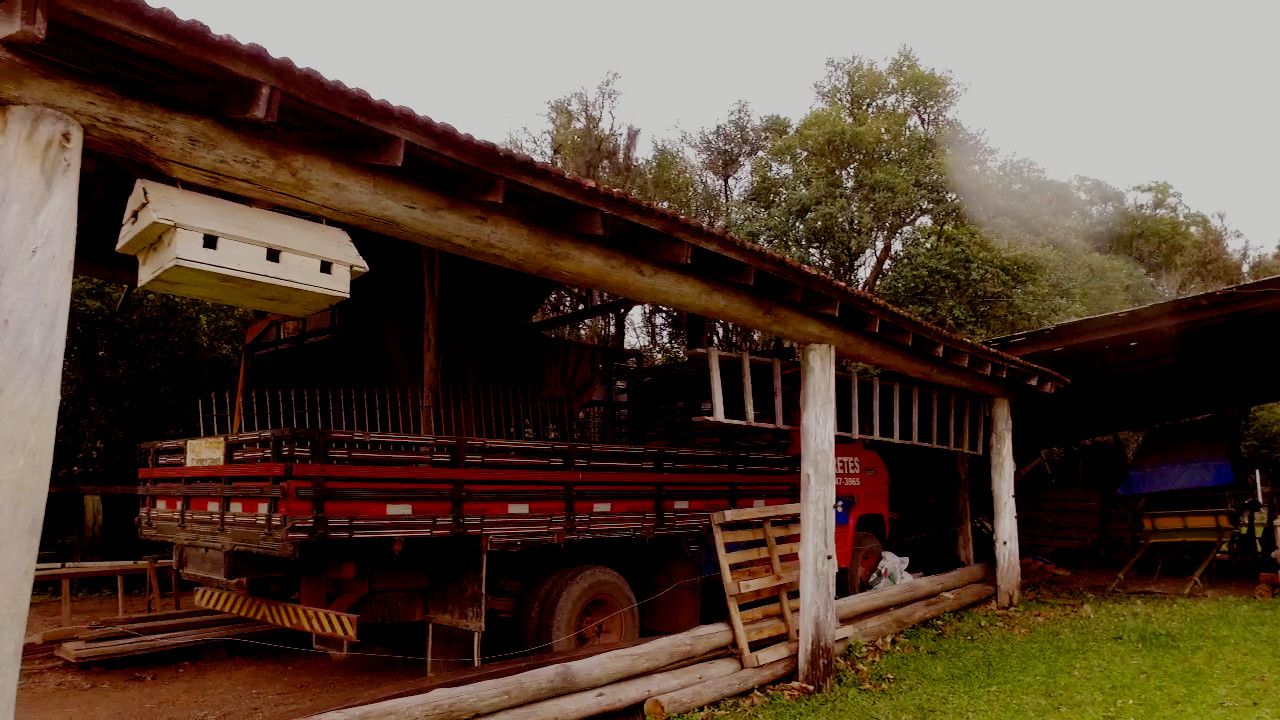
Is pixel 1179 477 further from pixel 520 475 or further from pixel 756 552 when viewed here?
pixel 520 475

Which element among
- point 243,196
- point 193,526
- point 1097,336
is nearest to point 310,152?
point 243,196

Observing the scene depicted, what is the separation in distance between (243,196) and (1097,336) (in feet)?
29.4

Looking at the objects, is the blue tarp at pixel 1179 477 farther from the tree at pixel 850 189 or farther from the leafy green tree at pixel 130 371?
the leafy green tree at pixel 130 371

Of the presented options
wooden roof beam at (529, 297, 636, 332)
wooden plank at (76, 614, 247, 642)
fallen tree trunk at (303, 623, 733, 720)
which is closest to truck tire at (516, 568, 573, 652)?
fallen tree trunk at (303, 623, 733, 720)

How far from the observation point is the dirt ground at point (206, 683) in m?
6.21

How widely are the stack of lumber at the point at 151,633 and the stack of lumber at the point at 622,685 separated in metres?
4.33

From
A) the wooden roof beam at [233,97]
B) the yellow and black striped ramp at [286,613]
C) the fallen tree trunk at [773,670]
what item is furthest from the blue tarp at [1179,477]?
the wooden roof beam at [233,97]

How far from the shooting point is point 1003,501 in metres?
9.95

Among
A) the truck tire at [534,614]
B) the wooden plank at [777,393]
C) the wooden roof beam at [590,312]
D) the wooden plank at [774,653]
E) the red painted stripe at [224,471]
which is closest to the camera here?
the red painted stripe at [224,471]

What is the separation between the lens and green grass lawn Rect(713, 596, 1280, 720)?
232 inches

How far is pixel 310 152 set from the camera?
3752 mm

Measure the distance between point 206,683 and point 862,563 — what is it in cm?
678

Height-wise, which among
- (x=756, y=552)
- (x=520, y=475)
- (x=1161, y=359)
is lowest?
(x=756, y=552)

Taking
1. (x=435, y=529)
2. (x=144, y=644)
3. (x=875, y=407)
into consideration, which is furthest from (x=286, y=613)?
(x=875, y=407)
